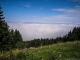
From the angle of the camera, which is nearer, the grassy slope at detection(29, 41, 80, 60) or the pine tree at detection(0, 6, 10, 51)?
the grassy slope at detection(29, 41, 80, 60)

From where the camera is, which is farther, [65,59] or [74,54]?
[74,54]

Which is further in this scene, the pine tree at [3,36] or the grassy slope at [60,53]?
the pine tree at [3,36]

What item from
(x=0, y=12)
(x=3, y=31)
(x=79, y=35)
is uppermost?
(x=0, y=12)

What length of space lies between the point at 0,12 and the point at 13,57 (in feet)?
87.2

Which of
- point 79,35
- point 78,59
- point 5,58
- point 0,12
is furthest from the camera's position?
point 79,35

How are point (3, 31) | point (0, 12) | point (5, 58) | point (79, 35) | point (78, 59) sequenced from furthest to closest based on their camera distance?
point (79, 35), point (0, 12), point (3, 31), point (5, 58), point (78, 59)

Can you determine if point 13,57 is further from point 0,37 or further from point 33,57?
point 0,37

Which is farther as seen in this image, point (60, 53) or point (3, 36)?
point (3, 36)

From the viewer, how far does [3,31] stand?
3072 cm

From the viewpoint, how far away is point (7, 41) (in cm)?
3200

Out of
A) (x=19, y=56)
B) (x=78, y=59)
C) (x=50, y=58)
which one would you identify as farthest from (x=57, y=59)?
(x=19, y=56)

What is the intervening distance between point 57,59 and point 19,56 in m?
3.90

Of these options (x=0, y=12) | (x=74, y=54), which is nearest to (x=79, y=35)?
(x=0, y=12)

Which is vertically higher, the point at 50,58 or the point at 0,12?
the point at 0,12
